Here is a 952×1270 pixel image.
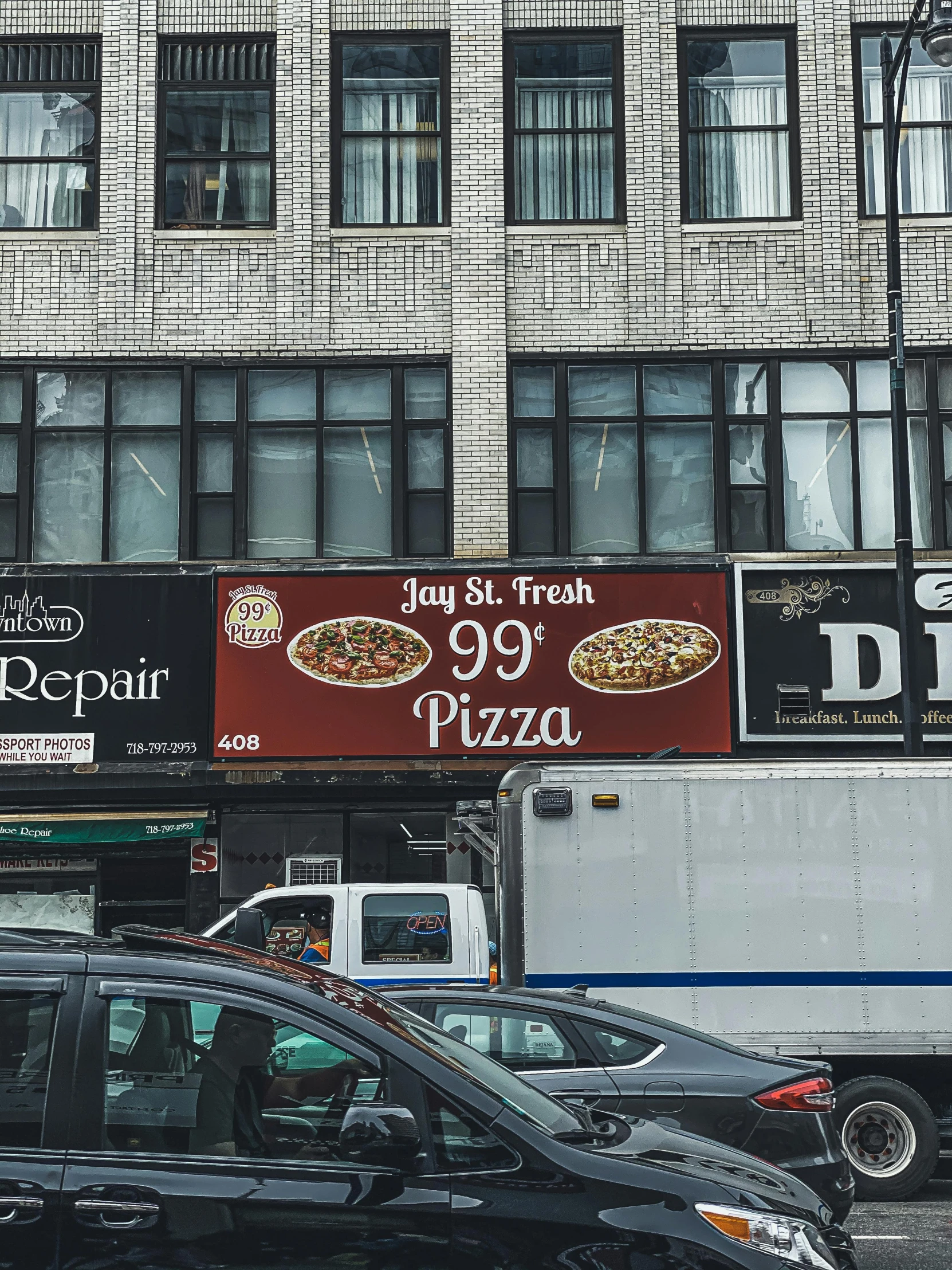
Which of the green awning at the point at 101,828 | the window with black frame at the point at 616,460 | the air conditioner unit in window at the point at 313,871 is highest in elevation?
the window with black frame at the point at 616,460

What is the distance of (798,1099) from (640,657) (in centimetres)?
1018

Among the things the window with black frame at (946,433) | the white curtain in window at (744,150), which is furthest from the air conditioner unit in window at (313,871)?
the white curtain in window at (744,150)

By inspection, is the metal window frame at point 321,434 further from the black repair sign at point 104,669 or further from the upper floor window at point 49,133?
the upper floor window at point 49,133

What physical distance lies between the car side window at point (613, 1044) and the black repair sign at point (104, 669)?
Answer: 10.3m

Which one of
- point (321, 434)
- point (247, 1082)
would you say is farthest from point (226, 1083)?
point (321, 434)

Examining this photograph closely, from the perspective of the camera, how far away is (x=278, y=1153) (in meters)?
4.56

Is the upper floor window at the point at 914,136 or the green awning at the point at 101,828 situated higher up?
the upper floor window at the point at 914,136

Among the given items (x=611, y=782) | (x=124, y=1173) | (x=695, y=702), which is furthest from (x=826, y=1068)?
(x=695, y=702)

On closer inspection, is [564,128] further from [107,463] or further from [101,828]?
[101,828]

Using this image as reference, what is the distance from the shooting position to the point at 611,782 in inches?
447

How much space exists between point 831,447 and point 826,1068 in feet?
38.3

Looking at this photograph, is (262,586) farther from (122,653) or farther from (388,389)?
(388,389)

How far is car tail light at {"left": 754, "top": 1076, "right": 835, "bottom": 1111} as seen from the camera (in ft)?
26.8

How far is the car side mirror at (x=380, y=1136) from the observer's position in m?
4.40
